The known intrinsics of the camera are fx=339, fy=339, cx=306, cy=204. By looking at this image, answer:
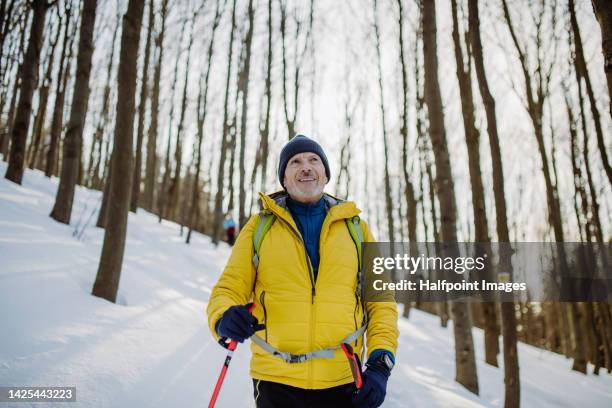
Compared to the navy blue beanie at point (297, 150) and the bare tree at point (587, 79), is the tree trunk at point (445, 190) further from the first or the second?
the navy blue beanie at point (297, 150)

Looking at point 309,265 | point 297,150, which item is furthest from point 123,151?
point 309,265

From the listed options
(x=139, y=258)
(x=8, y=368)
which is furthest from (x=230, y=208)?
(x=8, y=368)

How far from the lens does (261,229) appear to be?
1.79 m

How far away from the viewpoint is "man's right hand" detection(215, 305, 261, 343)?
1473 mm

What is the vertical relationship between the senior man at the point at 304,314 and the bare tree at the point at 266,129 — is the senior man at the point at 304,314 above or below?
below

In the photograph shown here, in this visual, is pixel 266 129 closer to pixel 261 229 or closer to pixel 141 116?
pixel 141 116

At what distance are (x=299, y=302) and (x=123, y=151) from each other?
3.81 metres

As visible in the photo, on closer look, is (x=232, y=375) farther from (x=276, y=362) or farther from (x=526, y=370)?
(x=526, y=370)

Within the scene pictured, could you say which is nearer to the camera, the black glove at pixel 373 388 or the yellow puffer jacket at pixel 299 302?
the black glove at pixel 373 388

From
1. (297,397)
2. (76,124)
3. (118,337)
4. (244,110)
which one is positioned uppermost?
(244,110)

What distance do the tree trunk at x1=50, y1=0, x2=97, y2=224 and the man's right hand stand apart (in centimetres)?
648

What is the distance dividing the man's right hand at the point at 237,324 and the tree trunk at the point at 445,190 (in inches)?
165

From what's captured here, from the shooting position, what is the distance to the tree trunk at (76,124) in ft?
21.2

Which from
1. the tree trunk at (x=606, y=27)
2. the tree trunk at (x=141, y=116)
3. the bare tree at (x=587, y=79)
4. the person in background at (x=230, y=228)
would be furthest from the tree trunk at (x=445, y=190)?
the person in background at (x=230, y=228)
